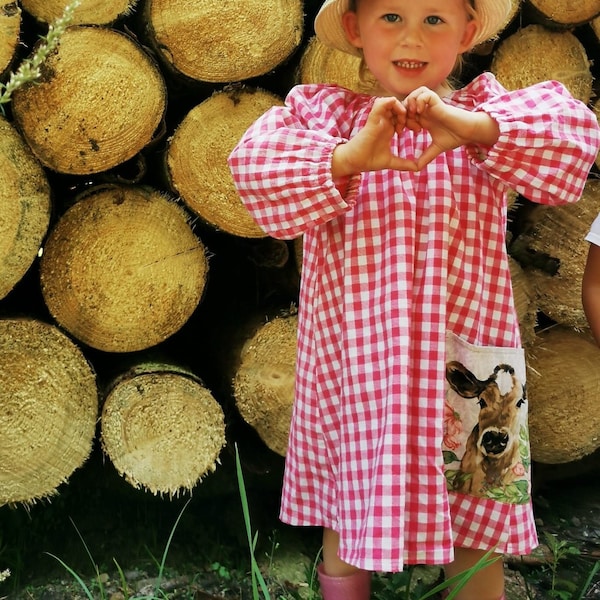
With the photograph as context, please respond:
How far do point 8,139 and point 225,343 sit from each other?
0.54m

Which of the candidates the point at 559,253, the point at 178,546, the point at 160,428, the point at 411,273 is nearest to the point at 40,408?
the point at 160,428

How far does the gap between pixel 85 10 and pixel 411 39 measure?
55cm

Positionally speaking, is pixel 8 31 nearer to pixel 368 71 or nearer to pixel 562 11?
pixel 368 71

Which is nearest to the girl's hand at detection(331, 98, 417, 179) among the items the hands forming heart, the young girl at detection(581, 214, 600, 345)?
the hands forming heart

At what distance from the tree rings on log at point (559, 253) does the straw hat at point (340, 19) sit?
523mm

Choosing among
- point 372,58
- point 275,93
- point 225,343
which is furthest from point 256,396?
point 372,58

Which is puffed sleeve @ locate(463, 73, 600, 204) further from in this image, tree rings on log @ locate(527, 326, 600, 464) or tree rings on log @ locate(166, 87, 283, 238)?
tree rings on log @ locate(527, 326, 600, 464)

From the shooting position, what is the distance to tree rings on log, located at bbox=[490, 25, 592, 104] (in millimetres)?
1465

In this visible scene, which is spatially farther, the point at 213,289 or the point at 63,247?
the point at 213,289

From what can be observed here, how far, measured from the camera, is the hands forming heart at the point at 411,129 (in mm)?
972

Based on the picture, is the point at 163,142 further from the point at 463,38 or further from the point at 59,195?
the point at 463,38

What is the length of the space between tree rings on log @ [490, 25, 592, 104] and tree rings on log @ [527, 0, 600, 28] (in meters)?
0.02

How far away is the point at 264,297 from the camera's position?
1.59 meters

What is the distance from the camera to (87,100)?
1235 mm
